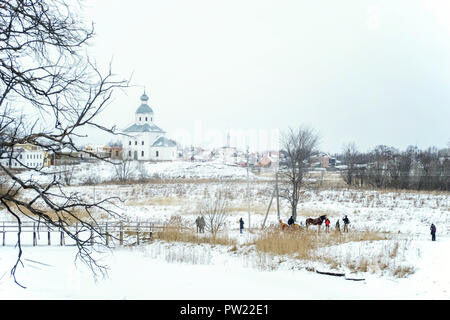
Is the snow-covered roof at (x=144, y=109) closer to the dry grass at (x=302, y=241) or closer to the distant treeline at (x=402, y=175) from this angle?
the distant treeline at (x=402, y=175)

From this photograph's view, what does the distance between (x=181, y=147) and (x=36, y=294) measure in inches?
3959

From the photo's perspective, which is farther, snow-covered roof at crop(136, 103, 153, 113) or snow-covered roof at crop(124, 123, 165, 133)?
snow-covered roof at crop(136, 103, 153, 113)

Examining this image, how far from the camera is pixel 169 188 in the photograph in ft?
158

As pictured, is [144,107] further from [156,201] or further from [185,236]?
[185,236]

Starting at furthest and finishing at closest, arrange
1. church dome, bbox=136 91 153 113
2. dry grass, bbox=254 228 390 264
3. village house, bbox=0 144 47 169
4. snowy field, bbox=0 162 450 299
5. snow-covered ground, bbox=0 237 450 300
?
1. church dome, bbox=136 91 153 113
2. dry grass, bbox=254 228 390 264
3. snowy field, bbox=0 162 450 299
4. snow-covered ground, bbox=0 237 450 300
5. village house, bbox=0 144 47 169

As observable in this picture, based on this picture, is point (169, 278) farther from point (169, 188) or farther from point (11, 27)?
point (169, 188)

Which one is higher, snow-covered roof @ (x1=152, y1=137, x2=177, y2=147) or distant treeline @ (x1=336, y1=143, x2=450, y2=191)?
snow-covered roof @ (x1=152, y1=137, x2=177, y2=147)

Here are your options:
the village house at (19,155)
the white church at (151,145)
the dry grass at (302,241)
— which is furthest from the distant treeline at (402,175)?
the village house at (19,155)

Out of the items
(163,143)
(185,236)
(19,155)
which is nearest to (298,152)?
(185,236)

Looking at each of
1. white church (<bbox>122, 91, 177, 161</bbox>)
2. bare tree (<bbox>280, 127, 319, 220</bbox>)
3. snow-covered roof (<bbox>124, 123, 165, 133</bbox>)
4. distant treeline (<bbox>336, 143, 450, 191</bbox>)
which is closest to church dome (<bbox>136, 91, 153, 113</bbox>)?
white church (<bbox>122, 91, 177, 161</bbox>)

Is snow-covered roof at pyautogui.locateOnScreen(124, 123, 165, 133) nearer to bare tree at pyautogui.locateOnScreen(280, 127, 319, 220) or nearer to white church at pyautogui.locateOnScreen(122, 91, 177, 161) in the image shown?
white church at pyautogui.locateOnScreen(122, 91, 177, 161)

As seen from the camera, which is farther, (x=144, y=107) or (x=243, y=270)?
(x=144, y=107)

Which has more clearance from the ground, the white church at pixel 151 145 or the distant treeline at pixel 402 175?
the white church at pixel 151 145
